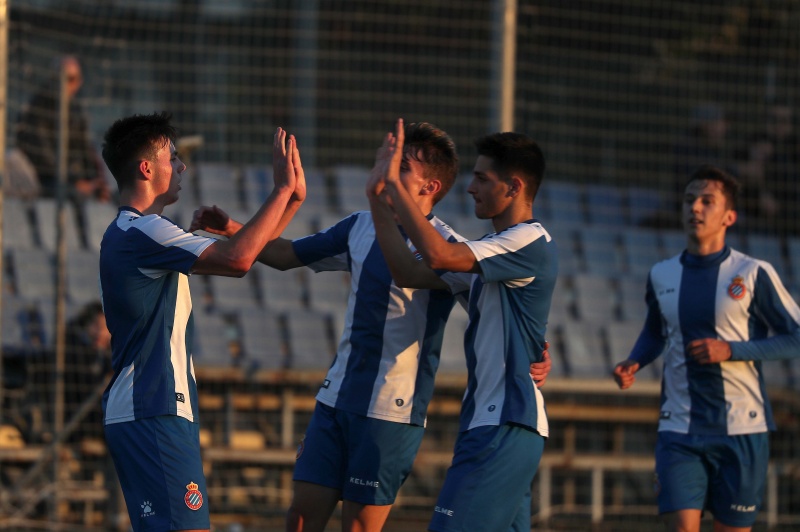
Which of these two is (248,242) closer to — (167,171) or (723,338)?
(167,171)

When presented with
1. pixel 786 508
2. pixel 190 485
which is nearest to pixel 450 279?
pixel 190 485

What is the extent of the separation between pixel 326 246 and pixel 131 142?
1051 millimetres

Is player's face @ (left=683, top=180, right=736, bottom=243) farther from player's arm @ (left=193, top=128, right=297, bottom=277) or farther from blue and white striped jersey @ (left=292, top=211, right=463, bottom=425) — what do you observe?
player's arm @ (left=193, top=128, right=297, bottom=277)

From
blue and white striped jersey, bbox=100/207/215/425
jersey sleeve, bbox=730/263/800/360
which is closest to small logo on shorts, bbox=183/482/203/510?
blue and white striped jersey, bbox=100/207/215/425

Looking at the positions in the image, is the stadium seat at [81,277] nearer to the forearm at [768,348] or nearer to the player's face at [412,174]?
the player's face at [412,174]

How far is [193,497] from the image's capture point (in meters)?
4.55

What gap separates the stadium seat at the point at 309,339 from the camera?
9.58 metres

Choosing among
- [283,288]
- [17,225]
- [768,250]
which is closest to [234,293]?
[283,288]

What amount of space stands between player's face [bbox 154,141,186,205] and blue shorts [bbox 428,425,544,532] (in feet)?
4.64

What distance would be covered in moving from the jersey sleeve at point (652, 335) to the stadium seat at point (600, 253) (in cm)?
447

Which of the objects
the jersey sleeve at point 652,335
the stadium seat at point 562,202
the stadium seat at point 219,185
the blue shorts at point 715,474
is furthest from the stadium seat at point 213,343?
the blue shorts at point 715,474

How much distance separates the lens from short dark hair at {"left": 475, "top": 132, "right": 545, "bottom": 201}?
4.91m

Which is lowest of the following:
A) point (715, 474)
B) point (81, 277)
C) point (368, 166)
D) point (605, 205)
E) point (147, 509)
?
point (715, 474)

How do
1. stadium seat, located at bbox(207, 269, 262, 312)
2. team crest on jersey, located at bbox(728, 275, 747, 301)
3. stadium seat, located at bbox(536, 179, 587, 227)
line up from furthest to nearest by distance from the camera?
stadium seat, located at bbox(536, 179, 587, 227) < stadium seat, located at bbox(207, 269, 262, 312) < team crest on jersey, located at bbox(728, 275, 747, 301)
